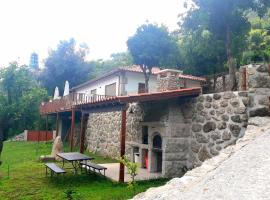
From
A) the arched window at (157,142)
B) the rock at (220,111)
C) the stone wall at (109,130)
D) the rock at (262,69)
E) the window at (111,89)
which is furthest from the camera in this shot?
the window at (111,89)

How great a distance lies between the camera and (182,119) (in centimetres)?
1134

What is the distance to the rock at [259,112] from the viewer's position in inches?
307

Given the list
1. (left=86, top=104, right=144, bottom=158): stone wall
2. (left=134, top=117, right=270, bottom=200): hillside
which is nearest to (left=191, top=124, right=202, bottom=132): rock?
(left=86, top=104, right=144, bottom=158): stone wall

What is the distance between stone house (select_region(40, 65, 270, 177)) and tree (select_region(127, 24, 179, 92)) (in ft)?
35.6

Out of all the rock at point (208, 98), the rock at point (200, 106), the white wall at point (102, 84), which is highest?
the white wall at point (102, 84)

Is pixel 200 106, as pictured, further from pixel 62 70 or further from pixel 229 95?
pixel 62 70

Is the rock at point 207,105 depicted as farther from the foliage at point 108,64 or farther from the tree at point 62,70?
the foliage at point 108,64

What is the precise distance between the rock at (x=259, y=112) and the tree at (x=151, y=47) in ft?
55.3

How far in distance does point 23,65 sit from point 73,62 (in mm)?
17488

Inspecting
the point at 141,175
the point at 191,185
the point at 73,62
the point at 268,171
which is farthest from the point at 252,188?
the point at 73,62

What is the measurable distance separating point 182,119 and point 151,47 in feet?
49.2

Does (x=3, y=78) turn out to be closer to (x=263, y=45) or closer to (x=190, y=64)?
(x=190, y=64)

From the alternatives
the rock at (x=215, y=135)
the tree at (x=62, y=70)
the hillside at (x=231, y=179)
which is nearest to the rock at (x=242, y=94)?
the rock at (x=215, y=135)

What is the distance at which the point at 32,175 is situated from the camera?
11.7 metres
